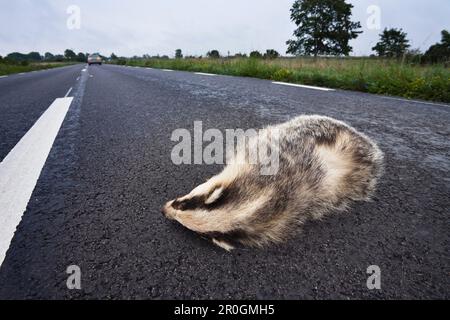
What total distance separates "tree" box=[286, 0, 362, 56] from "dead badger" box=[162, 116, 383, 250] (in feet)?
148

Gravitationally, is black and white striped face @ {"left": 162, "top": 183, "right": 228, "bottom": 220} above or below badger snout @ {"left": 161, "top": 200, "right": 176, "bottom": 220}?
above

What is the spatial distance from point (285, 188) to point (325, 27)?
49.4m

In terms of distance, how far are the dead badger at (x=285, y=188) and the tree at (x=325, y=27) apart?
45.1 metres

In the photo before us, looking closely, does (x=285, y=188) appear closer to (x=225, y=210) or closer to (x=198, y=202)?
(x=225, y=210)

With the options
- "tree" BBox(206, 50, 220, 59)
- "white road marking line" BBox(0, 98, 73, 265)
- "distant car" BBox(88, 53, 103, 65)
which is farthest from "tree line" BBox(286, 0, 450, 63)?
"white road marking line" BBox(0, 98, 73, 265)

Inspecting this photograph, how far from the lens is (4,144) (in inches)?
124

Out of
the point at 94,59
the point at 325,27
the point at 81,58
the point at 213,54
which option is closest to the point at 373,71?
the point at 213,54

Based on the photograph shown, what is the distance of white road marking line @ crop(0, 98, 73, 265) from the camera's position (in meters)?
1.65

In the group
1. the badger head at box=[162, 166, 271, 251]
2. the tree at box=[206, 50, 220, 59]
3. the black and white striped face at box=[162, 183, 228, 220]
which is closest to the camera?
the badger head at box=[162, 166, 271, 251]

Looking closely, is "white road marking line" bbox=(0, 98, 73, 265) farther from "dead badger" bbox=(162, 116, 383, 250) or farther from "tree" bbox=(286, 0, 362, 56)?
"tree" bbox=(286, 0, 362, 56)

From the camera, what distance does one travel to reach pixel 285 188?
176 cm

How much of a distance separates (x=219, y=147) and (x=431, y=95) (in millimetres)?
6411

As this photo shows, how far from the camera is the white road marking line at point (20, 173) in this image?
5.40ft
